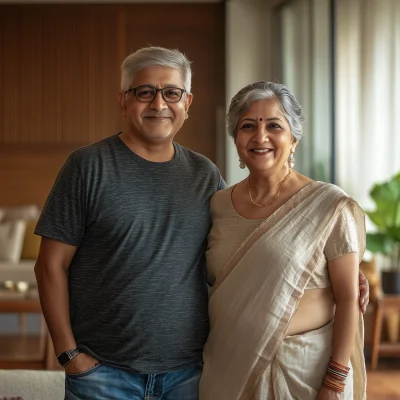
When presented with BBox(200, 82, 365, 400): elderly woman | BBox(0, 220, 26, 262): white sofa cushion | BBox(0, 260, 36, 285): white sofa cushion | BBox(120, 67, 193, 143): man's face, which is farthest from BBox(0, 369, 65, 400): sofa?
BBox(0, 220, 26, 262): white sofa cushion

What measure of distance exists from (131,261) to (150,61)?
1.62 feet

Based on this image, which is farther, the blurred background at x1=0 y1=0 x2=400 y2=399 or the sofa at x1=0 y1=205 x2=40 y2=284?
the blurred background at x1=0 y1=0 x2=400 y2=399

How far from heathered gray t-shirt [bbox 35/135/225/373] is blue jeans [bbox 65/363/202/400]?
0.09ft

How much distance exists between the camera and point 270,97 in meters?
2.02

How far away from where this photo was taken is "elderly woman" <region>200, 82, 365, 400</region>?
1943mm

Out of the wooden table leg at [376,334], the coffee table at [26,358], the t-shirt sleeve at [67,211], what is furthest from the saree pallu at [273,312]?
the wooden table leg at [376,334]

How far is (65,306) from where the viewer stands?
79.4 inches

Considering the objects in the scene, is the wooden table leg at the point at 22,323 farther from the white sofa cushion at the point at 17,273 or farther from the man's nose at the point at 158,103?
the man's nose at the point at 158,103

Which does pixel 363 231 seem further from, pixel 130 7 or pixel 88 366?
pixel 130 7

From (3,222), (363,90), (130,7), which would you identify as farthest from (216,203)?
(130,7)

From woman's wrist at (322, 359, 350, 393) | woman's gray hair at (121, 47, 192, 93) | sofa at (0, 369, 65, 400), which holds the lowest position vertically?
sofa at (0, 369, 65, 400)

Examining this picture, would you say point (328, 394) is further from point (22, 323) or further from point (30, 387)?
point (22, 323)

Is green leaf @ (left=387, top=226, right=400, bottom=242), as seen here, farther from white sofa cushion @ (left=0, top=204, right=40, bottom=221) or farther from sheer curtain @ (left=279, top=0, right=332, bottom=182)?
white sofa cushion @ (left=0, top=204, right=40, bottom=221)

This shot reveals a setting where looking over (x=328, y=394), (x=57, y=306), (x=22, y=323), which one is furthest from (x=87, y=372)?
(x=22, y=323)
